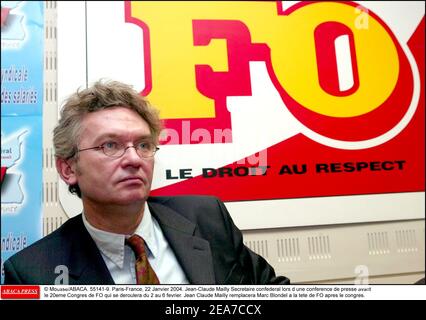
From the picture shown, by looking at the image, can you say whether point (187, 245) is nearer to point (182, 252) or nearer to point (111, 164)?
point (182, 252)

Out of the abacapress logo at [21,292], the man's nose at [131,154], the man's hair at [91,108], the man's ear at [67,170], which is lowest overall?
the abacapress logo at [21,292]

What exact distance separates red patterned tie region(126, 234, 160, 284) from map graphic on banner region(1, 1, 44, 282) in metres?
0.29

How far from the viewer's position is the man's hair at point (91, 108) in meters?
0.98

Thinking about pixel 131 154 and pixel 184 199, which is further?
pixel 184 199

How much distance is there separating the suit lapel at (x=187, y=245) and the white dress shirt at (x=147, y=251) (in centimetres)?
2

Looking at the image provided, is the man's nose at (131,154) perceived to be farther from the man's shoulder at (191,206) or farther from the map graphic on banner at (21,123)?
the map graphic on banner at (21,123)

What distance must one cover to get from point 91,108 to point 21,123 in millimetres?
253

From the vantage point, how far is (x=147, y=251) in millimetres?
998

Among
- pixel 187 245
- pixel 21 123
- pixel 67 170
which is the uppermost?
pixel 21 123

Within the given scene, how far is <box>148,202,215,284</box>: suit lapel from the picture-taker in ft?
3.24

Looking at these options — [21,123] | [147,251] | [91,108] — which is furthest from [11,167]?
[147,251]

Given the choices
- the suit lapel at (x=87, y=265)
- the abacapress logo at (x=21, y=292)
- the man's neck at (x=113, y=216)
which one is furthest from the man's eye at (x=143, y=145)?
the abacapress logo at (x=21, y=292)

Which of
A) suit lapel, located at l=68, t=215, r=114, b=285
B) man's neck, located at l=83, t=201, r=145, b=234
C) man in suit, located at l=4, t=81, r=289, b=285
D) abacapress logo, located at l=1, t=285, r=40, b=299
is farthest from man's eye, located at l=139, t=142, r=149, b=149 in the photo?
abacapress logo, located at l=1, t=285, r=40, b=299
